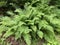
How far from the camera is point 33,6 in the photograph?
24.2 feet

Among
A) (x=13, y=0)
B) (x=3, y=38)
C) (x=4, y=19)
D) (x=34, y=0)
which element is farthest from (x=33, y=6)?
(x=3, y=38)

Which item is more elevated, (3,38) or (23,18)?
(23,18)

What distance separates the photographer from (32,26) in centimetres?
617

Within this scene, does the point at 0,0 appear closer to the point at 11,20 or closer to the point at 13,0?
the point at 13,0

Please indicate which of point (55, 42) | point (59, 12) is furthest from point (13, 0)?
point (55, 42)

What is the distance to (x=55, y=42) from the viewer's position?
609 centimetres

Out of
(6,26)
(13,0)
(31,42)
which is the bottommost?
(31,42)

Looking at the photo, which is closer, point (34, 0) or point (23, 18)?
point (23, 18)

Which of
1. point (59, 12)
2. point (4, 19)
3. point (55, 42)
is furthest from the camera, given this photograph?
point (59, 12)

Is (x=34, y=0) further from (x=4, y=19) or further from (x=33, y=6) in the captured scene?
(x=4, y=19)

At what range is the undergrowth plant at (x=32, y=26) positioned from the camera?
6.03 m

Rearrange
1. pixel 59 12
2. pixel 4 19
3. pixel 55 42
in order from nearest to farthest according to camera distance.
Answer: pixel 55 42
pixel 4 19
pixel 59 12

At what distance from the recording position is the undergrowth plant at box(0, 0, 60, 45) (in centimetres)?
603

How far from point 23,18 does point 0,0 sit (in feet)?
5.84
